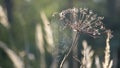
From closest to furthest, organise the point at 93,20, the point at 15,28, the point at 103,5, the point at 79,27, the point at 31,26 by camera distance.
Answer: the point at 79,27 < the point at 93,20 < the point at 15,28 < the point at 31,26 < the point at 103,5

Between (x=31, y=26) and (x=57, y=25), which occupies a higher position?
(x=57, y=25)

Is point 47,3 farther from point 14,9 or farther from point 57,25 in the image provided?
point 57,25

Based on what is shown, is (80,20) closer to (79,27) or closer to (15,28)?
(79,27)

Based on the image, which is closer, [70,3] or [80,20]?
[80,20]

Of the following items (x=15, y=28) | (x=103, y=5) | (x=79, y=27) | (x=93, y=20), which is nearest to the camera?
(x=79, y=27)

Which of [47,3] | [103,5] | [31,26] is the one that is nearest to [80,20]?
[31,26]

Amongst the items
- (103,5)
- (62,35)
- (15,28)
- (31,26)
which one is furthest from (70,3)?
(62,35)
